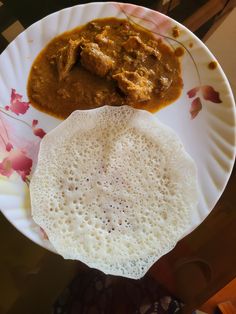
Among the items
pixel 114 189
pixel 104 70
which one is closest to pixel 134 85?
pixel 104 70

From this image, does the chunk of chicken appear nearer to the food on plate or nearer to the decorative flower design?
the food on plate

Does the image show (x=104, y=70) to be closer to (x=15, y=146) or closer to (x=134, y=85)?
(x=134, y=85)

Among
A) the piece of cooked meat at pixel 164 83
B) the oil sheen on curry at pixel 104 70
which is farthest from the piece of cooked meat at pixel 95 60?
the piece of cooked meat at pixel 164 83

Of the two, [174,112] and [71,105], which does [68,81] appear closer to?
[71,105]

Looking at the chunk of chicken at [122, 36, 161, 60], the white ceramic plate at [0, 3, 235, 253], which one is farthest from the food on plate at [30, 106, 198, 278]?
the chunk of chicken at [122, 36, 161, 60]

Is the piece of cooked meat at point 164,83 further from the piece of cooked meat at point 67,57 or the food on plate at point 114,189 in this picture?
the piece of cooked meat at point 67,57

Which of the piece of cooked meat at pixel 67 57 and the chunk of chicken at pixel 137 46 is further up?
the chunk of chicken at pixel 137 46
